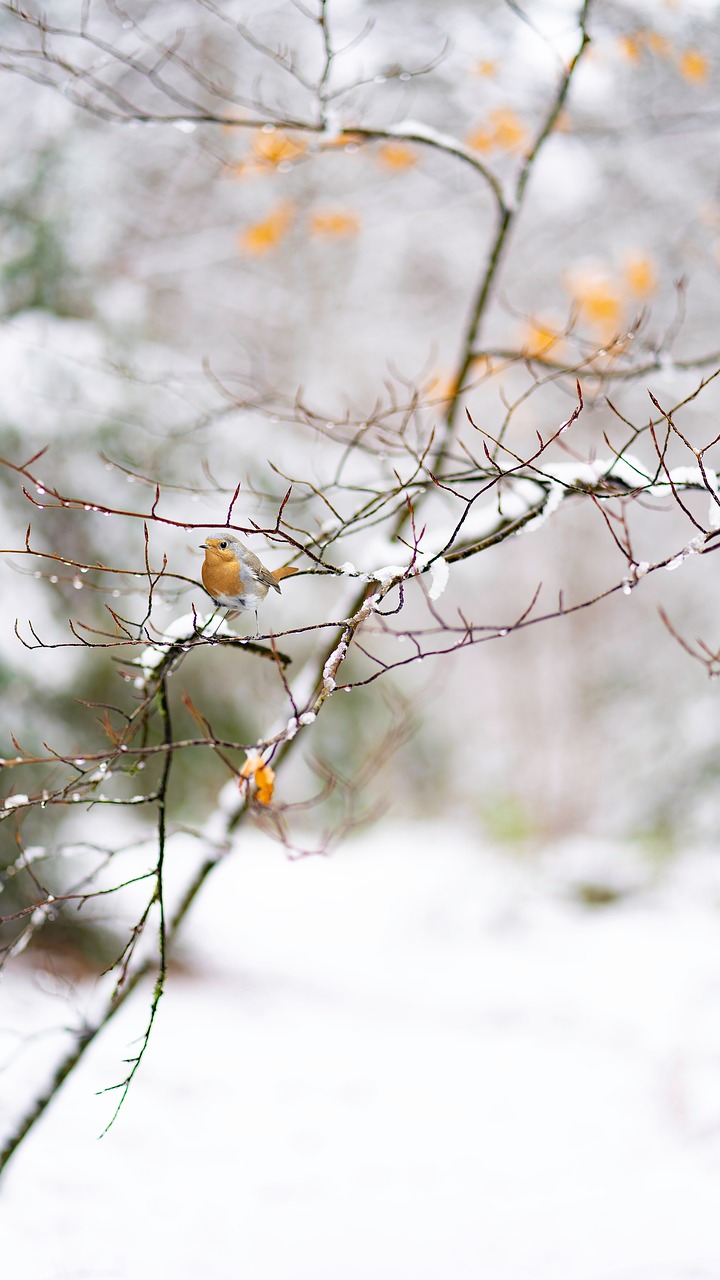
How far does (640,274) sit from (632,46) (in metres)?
2.00

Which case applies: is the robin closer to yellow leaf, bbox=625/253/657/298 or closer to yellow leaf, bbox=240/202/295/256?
yellow leaf, bbox=240/202/295/256

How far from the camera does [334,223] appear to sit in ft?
16.0

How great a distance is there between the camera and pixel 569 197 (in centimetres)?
559

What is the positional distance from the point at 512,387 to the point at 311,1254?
7.05 m

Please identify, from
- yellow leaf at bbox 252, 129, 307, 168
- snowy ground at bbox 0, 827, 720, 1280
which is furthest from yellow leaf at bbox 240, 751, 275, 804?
snowy ground at bbox 0, 827, 720, 1280

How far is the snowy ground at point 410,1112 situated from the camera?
8.99 ft

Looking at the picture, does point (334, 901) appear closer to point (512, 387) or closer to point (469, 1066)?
point (469, 1066)

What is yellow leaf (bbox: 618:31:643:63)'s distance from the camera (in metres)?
3.04

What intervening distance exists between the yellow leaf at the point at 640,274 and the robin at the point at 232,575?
4.62 metres

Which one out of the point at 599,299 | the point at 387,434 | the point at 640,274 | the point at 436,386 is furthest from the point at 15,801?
the point at 640,274

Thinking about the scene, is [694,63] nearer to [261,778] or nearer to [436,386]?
[436,386]

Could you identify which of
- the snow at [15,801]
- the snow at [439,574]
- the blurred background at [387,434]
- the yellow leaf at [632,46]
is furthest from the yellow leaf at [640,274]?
the snow at [15,801]

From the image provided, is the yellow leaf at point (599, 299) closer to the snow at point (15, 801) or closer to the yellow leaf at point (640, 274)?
the yellow leaf at point (640, 274)

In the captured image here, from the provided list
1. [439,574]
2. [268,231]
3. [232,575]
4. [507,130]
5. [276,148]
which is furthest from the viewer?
[268,231]
